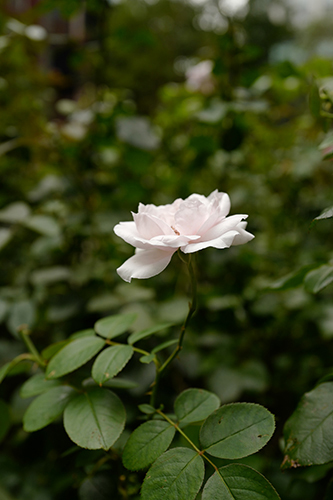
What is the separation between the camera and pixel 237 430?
317mm

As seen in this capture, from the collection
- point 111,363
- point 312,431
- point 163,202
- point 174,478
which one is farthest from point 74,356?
point 163,202

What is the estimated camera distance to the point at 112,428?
1.12 ft

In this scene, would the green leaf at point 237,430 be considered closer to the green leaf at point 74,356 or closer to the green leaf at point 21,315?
the green leaf at point 74,356

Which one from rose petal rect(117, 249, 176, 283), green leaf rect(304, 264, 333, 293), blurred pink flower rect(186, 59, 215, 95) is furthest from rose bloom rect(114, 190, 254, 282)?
blurred pink flower rect(186, 59, 215, 95)

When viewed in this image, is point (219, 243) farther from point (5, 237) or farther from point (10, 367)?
point (5, 237)

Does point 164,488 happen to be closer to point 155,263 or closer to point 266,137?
point 155,263

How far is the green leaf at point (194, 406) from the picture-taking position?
1.18 feet

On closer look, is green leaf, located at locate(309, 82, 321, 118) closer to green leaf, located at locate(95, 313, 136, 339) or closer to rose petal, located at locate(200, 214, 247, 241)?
rose petal, located at locate(200, 214, 247, 241)

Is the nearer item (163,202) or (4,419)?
(4,419)

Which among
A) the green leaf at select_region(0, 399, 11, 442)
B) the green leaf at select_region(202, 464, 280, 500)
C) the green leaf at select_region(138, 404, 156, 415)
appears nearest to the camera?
the green leaf at select_region(202, 464, 280, 500)

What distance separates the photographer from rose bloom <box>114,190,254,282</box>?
34cm

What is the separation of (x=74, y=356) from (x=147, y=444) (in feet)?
0.39

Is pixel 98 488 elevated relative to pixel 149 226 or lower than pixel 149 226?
lower

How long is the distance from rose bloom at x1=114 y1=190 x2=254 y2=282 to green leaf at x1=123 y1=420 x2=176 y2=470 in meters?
0.15
